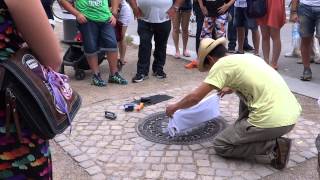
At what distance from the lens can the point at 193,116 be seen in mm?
4055

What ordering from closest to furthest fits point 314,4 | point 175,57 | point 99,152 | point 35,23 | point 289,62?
point 35,23 < point 99,152 < point 314,4 < point 289,62 < point 175,57

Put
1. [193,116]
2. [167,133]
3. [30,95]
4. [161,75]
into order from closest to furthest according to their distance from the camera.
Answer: [30,95] → [193,116] → [167,133] → [161,75]

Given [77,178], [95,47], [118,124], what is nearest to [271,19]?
[95,47]

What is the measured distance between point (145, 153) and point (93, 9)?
258 cm

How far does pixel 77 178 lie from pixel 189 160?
92 centimetres

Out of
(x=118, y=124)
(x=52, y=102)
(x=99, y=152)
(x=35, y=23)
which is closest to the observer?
(x=35, y=23)

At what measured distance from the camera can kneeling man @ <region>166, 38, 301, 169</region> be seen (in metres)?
3.53

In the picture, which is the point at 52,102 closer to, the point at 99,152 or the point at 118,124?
the point at 99,152

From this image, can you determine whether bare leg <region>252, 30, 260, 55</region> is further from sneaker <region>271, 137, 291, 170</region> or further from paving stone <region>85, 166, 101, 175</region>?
paving stone <region>85, 166, 101, 175</region>

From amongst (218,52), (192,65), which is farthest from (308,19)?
(218,52)

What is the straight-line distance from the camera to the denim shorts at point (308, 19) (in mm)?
5688

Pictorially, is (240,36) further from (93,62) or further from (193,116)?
(193,116)

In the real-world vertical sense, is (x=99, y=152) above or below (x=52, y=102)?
below

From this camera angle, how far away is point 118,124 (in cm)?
459
